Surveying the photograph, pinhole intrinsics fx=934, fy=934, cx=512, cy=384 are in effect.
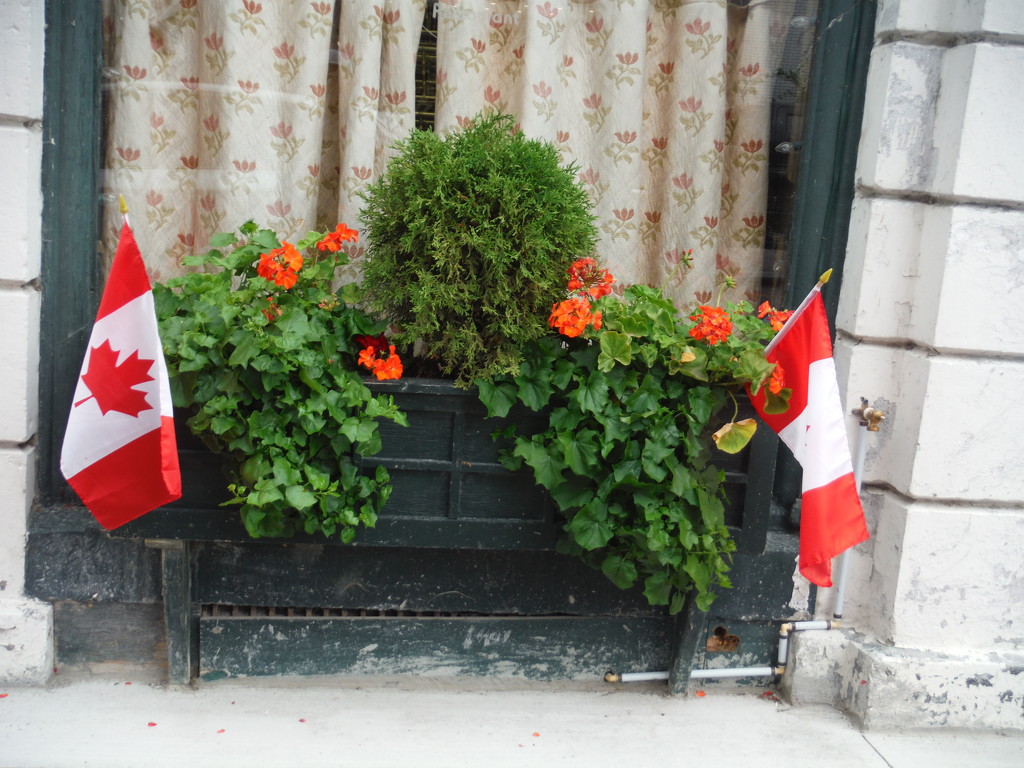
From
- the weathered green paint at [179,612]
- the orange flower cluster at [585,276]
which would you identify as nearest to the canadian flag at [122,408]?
the weathered green paint at [179,612]

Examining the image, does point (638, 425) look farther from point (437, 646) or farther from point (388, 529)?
point (437, 646)

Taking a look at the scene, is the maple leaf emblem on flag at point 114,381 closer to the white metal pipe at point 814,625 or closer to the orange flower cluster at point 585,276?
the orange flower cluster at point 585,276

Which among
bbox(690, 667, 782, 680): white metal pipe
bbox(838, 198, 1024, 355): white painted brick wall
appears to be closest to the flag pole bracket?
bbox(838, 198, 1024, 355): white painted brick wall

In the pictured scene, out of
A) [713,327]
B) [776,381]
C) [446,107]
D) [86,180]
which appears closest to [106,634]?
[86,180]

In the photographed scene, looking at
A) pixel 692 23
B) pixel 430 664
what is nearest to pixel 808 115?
pixel 692 23

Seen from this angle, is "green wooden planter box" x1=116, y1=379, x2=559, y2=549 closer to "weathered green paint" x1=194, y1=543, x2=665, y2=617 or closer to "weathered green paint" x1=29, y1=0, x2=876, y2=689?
"weathered green paint" x1=29, y1=0, x2=876, y2=689

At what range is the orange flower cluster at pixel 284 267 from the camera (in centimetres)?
274

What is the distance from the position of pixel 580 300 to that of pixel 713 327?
1.35 feet

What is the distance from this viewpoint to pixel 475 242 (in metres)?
2.67

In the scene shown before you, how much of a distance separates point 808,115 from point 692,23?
522 mm

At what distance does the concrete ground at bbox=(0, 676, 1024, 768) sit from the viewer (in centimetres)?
287

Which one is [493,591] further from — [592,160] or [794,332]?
[592,160]

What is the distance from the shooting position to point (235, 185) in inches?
125

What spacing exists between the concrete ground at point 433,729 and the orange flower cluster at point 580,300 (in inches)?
52.9
